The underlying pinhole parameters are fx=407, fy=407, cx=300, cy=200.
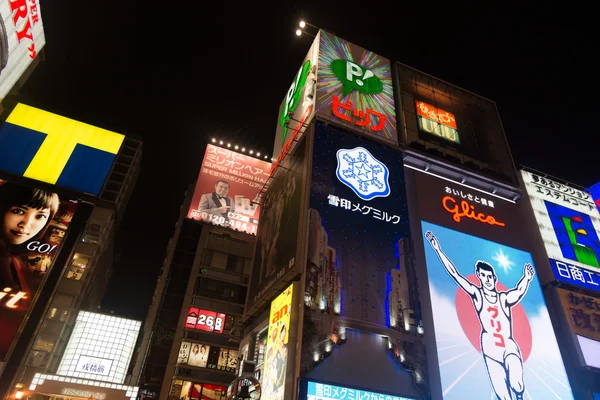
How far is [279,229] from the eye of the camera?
17219 mm

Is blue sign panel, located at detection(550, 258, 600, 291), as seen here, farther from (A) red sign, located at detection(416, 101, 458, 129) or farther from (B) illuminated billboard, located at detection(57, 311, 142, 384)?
(B) illuminated billboard, located at detection(57, 311, 142, 384)

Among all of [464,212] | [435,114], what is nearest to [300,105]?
[435,114]

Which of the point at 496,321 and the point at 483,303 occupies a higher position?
the point at 483,303

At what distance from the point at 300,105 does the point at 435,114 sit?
8.08 m

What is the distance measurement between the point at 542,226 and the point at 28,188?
115 feet

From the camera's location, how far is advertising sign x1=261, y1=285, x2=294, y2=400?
12.5 m

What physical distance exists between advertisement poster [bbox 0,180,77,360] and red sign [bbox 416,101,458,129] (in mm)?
27971

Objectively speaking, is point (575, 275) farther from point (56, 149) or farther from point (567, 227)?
point (56, 149)

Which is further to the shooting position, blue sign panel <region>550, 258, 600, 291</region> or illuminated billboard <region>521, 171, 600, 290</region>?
illuminated billboard <region>521, 171, 600, 290</region>

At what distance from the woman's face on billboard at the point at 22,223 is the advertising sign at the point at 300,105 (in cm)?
2035

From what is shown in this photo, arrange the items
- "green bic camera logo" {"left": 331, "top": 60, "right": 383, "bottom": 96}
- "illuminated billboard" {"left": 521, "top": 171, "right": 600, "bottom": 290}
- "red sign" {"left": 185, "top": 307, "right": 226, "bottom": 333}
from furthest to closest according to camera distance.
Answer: "red sign" {"left": 185, "top": 307, "right": 226, "bottom": 333} → "green bic camera logo" {"left": 331, "top": 60, "right": 383, "bottom": 96} → "illuminated billboard" {"left": 521, "top": 171, "right": 600, "bottom": 290}

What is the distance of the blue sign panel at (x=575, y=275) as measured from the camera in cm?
1855

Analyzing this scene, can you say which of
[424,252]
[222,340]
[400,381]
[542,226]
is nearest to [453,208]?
[424,252]

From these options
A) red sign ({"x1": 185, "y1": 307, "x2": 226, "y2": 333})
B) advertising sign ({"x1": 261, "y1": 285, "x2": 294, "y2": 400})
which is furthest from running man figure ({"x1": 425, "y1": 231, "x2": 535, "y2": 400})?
red sign ({"x1": 185, "y1": 307, "x2": 226, "y2": 333})
